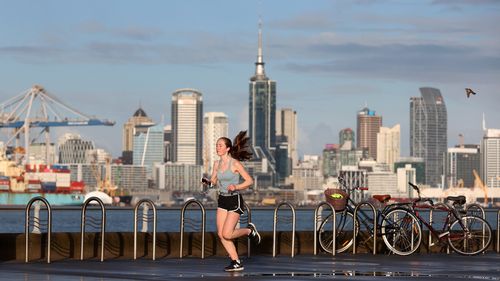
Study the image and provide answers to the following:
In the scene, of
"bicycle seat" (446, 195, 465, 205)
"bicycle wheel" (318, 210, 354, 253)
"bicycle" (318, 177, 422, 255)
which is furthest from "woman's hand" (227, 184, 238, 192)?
"bicycle seat" (446, 195, 465, 205)

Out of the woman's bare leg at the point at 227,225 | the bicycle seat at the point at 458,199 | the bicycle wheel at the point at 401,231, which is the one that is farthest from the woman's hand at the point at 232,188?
the bicycle seat at the point at 458,199

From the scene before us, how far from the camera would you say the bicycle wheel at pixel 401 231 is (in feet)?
65.6

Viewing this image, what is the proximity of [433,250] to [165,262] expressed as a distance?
555 cm

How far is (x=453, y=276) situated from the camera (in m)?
15.5

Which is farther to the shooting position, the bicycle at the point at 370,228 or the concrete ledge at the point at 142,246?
the bicycle at the point at 370,228

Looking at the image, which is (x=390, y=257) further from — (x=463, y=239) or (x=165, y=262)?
(x=165, y=262)

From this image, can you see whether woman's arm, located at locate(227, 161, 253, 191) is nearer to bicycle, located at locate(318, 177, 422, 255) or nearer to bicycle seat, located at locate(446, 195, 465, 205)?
bicycle, located at locate(318, 177, 422, 255)

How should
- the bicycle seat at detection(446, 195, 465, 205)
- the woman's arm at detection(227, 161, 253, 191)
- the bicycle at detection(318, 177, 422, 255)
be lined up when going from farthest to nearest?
1. the bicycle seat at detection(446, 195, 465, 205)
2. the bicycle at detection(318, 177, 422, 255)
3. the woman's arm at detection(227, 161, 253, 191)

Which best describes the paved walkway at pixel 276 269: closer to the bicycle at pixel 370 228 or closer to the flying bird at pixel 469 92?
the bicycle at pixel 370 228

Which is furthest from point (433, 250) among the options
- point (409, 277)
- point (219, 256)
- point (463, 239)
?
point (409, 277)

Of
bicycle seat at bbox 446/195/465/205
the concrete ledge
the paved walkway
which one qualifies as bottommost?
the paved walkway

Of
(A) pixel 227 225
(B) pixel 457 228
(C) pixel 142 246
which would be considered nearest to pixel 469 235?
(B) pixel 457 228

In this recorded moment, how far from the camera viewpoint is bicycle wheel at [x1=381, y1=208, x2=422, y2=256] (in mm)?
19984

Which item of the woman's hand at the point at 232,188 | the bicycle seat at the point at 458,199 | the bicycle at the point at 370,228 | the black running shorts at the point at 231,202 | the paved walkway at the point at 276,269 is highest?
the woman's hand at the point at 232,188
